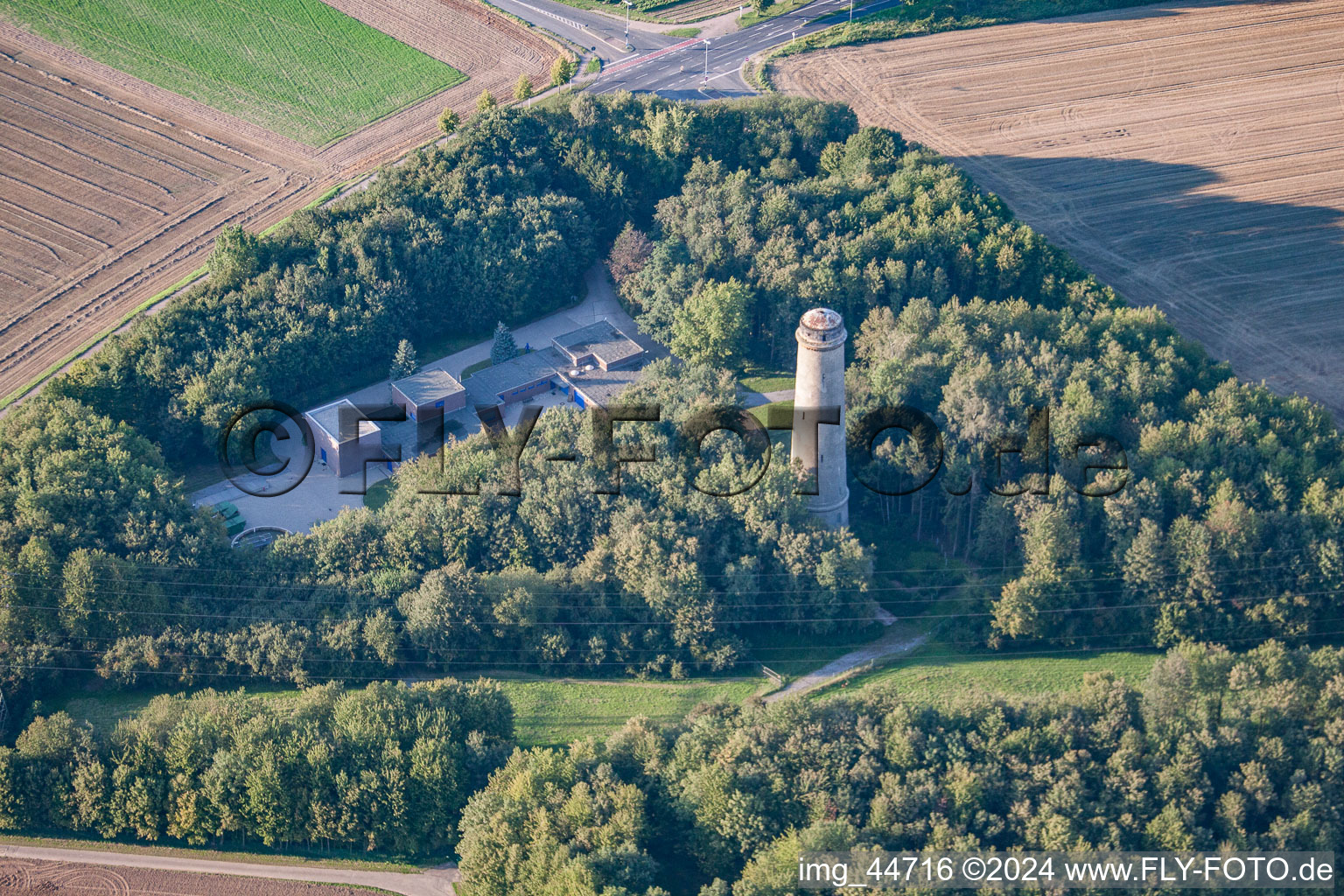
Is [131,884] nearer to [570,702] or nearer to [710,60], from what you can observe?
[570,702]

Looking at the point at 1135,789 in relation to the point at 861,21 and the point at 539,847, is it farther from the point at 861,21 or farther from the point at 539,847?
the point at 861,21

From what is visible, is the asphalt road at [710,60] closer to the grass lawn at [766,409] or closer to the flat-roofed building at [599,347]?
the flat-roofed building at [599,347]

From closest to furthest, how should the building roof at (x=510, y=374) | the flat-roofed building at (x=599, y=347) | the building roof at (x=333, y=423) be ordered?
the building roof at (x=333, y=423), the building roof at (x=510, y=374), the flat-roofed building at (x=599, y=347)

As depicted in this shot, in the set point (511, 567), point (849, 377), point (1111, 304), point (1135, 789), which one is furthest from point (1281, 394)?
point (511, 567)

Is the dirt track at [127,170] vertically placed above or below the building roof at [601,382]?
above

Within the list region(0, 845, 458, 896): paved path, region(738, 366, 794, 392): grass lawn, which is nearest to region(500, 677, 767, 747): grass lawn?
region(0, 845, 458, 896): paved path

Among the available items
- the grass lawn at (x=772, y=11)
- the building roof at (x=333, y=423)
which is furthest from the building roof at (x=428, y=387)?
the grass lawn at (x=772, y=11)

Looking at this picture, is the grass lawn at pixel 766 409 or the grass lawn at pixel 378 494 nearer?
the grass lawn at pixel 378 494

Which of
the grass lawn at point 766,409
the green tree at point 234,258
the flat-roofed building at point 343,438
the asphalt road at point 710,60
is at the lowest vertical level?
the flat-roofed building at point 343,438
